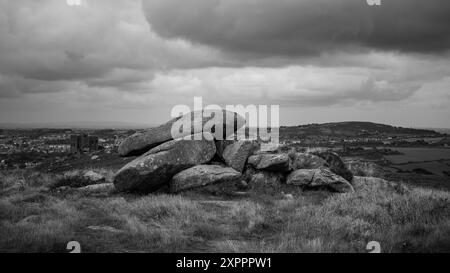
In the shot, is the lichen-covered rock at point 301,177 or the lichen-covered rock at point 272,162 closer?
the lichen-covered rock at point 301,177

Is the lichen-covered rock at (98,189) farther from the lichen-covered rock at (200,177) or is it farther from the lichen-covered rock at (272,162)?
the lichen-covered rock at (272,162)

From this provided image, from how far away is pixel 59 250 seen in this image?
918 cm

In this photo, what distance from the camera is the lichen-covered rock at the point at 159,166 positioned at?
714 inches

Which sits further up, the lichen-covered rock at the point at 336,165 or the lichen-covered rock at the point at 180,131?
the lichen-covered rock at the point at 180,131

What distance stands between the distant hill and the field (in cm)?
10344

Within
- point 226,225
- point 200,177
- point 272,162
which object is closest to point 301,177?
point 272,162

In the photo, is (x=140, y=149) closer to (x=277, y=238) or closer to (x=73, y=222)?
(x=73, y=222)

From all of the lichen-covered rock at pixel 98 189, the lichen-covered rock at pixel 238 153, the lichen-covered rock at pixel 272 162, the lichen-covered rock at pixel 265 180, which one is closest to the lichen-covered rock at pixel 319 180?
the lichen-covered rock at pixel 265 180

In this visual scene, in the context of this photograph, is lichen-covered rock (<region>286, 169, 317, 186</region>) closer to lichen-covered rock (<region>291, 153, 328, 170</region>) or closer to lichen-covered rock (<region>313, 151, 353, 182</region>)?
lichen-covered rock (<region>291, 153, 328, 170</region>)

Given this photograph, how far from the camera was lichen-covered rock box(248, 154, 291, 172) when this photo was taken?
65.7 feet

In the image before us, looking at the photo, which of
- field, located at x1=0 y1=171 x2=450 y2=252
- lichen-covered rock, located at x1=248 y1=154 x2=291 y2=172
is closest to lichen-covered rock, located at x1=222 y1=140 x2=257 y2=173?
lichen-covered rock, located at x1=248 y1=154 x2=291 y2=172

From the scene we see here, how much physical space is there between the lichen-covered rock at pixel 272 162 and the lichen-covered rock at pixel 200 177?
172 cm
